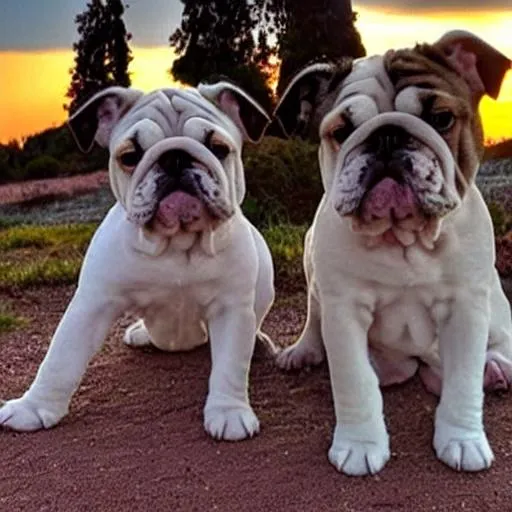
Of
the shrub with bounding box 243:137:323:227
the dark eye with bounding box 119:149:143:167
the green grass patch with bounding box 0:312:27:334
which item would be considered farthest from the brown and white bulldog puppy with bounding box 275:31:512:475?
the shrub with bounding box 243:137:323:227

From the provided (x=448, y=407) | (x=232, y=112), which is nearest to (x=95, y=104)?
(x=232, y=112)

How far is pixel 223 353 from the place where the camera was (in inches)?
131

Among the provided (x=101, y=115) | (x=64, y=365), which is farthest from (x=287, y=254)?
(x=64, y=365)

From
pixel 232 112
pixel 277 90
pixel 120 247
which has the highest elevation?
pixel 232 112

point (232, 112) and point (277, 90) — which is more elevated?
point (232, 112)

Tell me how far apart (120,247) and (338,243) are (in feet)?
2.48

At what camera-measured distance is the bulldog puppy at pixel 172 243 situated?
10.3ft

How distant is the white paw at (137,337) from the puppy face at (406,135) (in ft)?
4.75

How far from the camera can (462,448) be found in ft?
9.72

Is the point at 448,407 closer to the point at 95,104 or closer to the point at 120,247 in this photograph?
the point at 120,247

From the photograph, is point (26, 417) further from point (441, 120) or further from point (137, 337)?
point (441, 120)

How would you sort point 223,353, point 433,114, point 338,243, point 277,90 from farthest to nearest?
1. point 277,90
2. point 223,353
3. point 338,243
4. point 433,114

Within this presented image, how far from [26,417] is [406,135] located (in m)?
1.53

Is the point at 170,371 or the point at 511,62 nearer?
the point at 511,62
